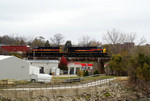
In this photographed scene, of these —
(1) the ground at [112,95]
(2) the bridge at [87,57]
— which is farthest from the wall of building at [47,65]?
(1) the ground at [112,95]

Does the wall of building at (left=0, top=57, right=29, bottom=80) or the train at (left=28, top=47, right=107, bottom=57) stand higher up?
the train at (left=28, top=47, right=107, bottom=57)

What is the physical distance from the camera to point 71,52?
62188 millimetres

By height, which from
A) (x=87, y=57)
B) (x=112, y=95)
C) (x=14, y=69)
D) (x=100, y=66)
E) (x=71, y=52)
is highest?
(x=71, y=52)

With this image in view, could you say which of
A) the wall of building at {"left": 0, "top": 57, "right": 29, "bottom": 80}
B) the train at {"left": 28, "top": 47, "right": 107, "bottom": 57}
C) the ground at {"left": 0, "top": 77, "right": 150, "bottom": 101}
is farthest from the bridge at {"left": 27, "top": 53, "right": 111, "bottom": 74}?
the wall of building at {"left": 0, "top": 57, "right": 29, "bottom": 80}

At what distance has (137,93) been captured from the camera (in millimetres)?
34281

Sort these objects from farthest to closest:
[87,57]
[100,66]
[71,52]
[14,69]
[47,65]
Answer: [71,52] → [87,57] → [100,66] → [47,65] → [14,69]

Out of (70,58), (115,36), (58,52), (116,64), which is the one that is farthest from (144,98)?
(115,36)

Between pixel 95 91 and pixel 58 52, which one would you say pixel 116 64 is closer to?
pixel 95 91

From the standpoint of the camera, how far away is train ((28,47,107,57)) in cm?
5966

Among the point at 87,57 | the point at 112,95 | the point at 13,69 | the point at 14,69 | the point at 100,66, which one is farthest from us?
the point at 87,57

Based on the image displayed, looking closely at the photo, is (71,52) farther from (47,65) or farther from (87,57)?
(47,65)

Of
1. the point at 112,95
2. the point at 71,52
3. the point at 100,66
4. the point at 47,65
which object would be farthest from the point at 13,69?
the point at 71,52

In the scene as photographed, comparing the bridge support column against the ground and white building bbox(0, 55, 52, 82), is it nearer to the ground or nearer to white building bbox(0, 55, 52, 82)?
the ground

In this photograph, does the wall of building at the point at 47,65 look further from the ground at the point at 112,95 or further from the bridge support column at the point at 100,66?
the ground at the point at 112,95
